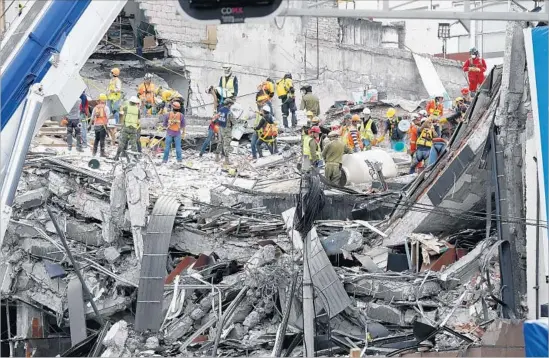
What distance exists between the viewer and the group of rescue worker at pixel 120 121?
23547mm

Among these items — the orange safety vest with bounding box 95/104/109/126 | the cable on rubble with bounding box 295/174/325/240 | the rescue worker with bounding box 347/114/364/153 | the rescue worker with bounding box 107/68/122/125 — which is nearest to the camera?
the cable on rubble with bounding box 295/174/325/240

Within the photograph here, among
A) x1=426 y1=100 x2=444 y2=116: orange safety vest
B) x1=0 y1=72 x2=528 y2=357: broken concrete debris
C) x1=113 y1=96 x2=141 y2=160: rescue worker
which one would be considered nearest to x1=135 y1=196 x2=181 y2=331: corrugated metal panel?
x1=0 y1=72 x2=528 y2=357: broken concrete debris

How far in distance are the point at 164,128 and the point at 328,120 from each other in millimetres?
8164

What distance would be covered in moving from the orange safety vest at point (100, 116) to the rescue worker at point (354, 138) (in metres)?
5.64

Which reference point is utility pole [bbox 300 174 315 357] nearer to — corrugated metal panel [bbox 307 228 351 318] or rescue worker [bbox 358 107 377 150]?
corrugated metal panel [bbox 307 228 351 318]

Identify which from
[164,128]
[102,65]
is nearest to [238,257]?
[164,128]

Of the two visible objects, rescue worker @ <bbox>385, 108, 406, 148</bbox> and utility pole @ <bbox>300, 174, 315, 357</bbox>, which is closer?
utility pole @ <bbox>300, 174, 315, 357</bbox>

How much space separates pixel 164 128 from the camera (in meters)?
26.3

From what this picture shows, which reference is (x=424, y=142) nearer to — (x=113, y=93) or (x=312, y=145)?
(x=312, y=145)

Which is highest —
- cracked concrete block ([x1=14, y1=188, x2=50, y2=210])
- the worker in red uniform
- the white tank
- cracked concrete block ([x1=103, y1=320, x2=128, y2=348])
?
Result: the worker in red uniform

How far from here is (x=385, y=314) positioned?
60.9 ft

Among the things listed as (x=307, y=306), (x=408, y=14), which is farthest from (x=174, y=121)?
(x=408, y=14)

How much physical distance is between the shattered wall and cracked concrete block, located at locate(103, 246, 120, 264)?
50.0 feet

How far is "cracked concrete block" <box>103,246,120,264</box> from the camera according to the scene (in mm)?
20688
